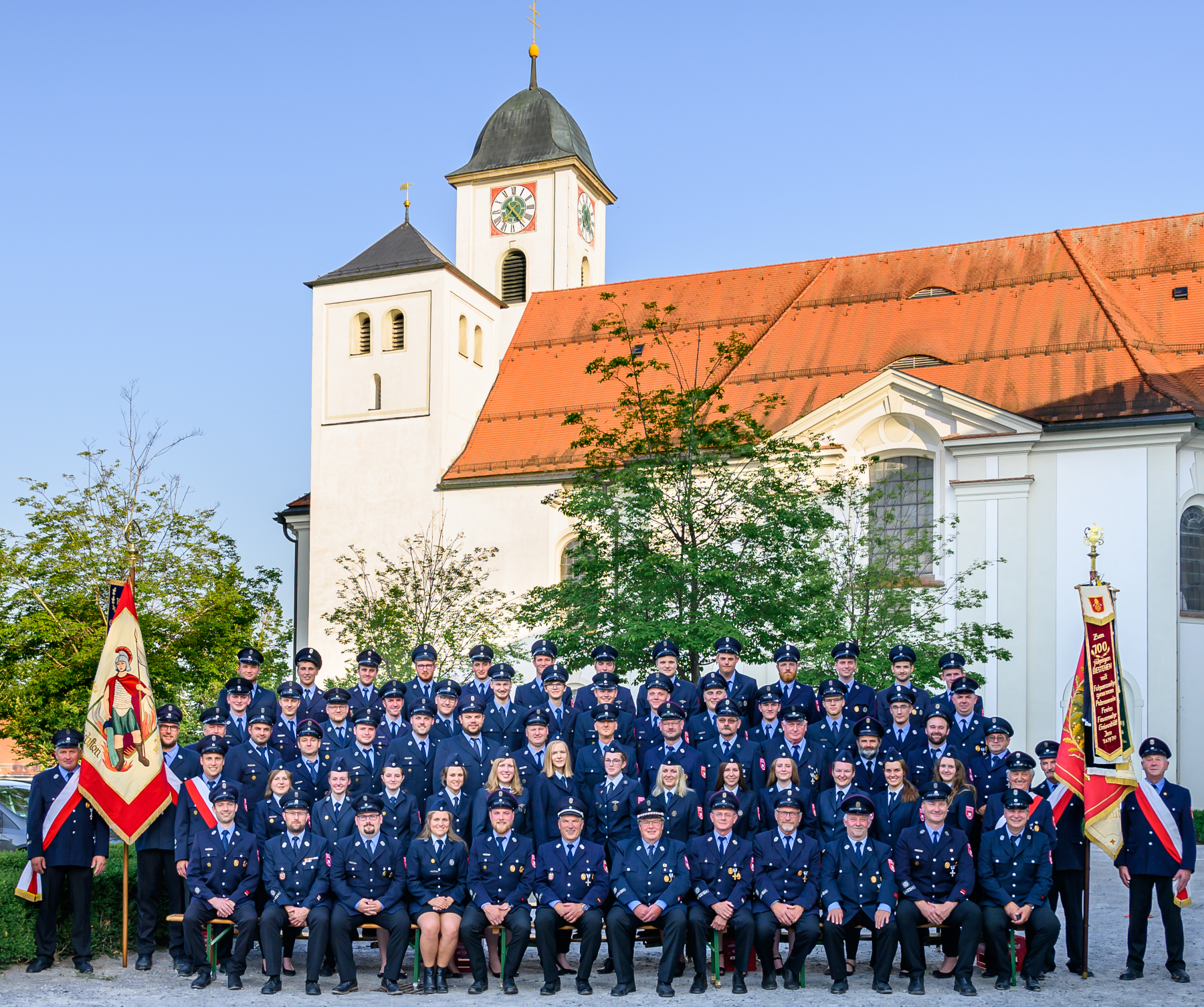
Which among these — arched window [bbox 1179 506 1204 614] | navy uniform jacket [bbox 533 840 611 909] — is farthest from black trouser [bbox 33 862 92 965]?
arched window [bbox 1179 506 1204 614]

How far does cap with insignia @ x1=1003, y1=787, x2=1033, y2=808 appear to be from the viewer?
371 inches

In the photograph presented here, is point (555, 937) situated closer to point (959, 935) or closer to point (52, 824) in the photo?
point (959, 935)

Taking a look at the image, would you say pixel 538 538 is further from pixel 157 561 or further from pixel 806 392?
pixel 157 561

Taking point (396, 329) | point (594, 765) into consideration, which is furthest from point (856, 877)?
→ point (396, 329)

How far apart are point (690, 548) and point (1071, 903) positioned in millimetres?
8284

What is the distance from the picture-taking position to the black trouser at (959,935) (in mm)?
8984

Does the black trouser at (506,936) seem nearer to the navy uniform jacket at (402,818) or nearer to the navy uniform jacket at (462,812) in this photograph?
the navy uniform jacket at (462,812)

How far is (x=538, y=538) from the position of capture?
28.8 m

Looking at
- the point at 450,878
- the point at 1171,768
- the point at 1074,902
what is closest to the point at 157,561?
the point at 450,878

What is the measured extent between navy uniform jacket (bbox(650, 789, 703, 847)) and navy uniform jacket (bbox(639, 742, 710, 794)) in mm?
131

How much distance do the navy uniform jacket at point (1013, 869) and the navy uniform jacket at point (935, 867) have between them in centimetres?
12

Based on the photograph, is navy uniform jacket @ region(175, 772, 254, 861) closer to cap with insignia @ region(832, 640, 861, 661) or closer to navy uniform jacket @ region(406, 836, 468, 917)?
navy uniform jacket @ region(406, 836, 468, 917)

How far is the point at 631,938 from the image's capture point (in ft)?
30.0

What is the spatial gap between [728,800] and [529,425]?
21539mm
